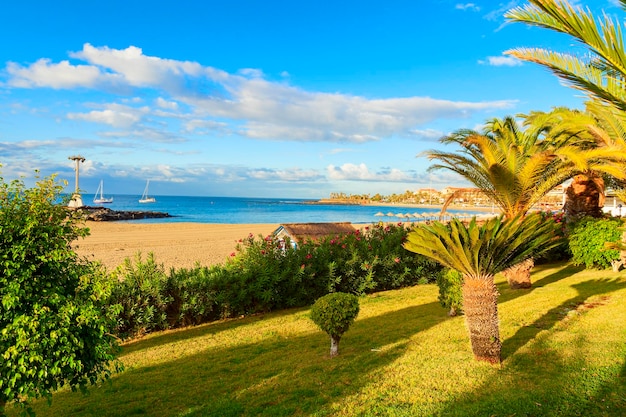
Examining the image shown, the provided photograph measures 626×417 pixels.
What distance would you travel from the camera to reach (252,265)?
11.3 metres

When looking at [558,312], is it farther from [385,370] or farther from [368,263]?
[368,263]

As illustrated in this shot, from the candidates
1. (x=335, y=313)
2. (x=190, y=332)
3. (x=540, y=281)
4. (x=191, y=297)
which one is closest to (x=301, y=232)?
(x=191, y=297)

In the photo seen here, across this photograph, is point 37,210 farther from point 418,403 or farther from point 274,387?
point 418,403

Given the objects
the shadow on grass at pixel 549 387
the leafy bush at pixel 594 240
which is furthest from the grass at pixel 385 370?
the leafy bush at pixel 594 240

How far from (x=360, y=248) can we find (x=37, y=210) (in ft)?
34.9

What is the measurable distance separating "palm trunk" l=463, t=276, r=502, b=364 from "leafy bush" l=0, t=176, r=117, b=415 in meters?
4.80

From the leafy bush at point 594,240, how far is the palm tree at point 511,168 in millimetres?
2222

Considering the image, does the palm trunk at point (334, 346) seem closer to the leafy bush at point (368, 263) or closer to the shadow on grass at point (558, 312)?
the shadow on grass at point (558, 312)

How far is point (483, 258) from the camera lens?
20.0ft

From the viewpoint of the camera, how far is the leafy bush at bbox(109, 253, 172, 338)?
30.2ft

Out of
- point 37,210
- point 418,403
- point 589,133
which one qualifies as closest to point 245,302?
point 418,403

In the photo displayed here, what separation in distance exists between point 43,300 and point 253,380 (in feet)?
11.2

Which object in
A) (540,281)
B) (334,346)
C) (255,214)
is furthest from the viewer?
(255,214)

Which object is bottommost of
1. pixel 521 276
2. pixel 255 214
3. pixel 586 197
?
pixel 521 276
